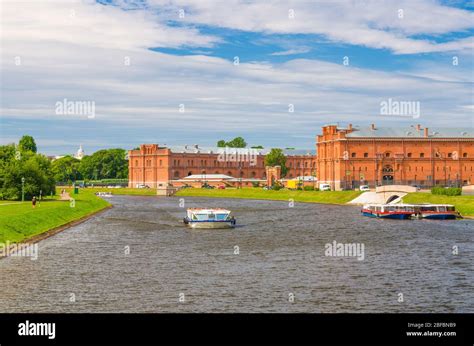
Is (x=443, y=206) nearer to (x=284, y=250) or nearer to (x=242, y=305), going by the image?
(x=284, y=250)

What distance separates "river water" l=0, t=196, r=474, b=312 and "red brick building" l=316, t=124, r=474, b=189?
3663 inches

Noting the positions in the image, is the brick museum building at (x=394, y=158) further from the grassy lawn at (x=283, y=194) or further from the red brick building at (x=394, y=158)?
the grassy lawn at (x=283, y=194)

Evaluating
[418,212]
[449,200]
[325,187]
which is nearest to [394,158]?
[325,187]

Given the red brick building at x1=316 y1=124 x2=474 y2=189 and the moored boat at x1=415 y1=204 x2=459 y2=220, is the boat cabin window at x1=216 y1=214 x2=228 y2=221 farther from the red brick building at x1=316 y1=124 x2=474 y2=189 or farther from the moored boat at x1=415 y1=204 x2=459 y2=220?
the red brick building at x1=316 y1=124 x2=474 y2=189

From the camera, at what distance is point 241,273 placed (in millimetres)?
38875

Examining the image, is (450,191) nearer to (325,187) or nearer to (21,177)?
(325,187)

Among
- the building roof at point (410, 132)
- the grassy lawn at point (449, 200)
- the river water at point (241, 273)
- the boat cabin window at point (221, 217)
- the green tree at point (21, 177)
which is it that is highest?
the building roof at point (410, 132)

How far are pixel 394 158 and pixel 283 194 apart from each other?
2749 centimetres

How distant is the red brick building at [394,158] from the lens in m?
159

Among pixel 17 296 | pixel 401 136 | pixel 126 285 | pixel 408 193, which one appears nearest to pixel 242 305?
pixel 126 285

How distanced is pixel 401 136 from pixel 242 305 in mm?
140244

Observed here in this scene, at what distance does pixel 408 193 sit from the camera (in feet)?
369
